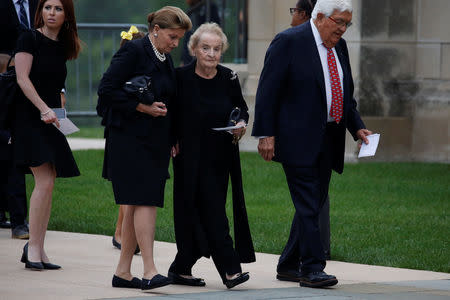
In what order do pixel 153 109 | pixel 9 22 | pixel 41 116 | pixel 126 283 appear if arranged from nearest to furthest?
pixel 153 109 → pixel 126 283 → pixel 41 116 → pixel 9 22

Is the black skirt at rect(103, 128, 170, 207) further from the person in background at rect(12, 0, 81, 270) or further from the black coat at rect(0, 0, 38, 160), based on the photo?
the black coat at rect(0, 0, 38, 160)

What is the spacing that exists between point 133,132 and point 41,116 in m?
1.09

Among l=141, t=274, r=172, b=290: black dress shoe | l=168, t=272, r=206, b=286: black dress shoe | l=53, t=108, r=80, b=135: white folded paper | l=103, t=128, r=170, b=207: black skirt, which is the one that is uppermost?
l=53, t=108, r=80, b=135: white folded paper

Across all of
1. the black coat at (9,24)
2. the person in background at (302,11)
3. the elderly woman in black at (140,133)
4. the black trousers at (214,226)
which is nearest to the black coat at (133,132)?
the elderly woman in black at (140,133)

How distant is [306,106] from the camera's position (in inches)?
277

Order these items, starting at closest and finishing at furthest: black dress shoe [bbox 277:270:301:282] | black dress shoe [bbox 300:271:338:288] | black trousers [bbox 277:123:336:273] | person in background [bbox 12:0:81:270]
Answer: black dress shoe [bbox 300:271:338:288] → black trousers [bbox 277:123:336:273] → black dress shoe [bbox 277:270:301:282] → person in background [bbox 12:0:81:270]

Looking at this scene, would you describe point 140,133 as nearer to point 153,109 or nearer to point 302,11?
point 153,109

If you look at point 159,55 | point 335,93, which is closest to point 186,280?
point 159,55

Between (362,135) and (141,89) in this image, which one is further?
(362,135)

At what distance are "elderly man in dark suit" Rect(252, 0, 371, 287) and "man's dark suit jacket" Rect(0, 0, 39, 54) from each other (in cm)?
292

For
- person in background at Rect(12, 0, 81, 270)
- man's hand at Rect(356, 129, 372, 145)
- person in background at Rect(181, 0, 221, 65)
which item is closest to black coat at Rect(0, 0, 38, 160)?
person in background at Rect(12, 0, 81, 270)

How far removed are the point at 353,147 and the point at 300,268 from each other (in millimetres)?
8561

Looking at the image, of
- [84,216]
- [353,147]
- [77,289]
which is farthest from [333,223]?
[353,147]

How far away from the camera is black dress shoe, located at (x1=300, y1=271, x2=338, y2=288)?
6801mm
